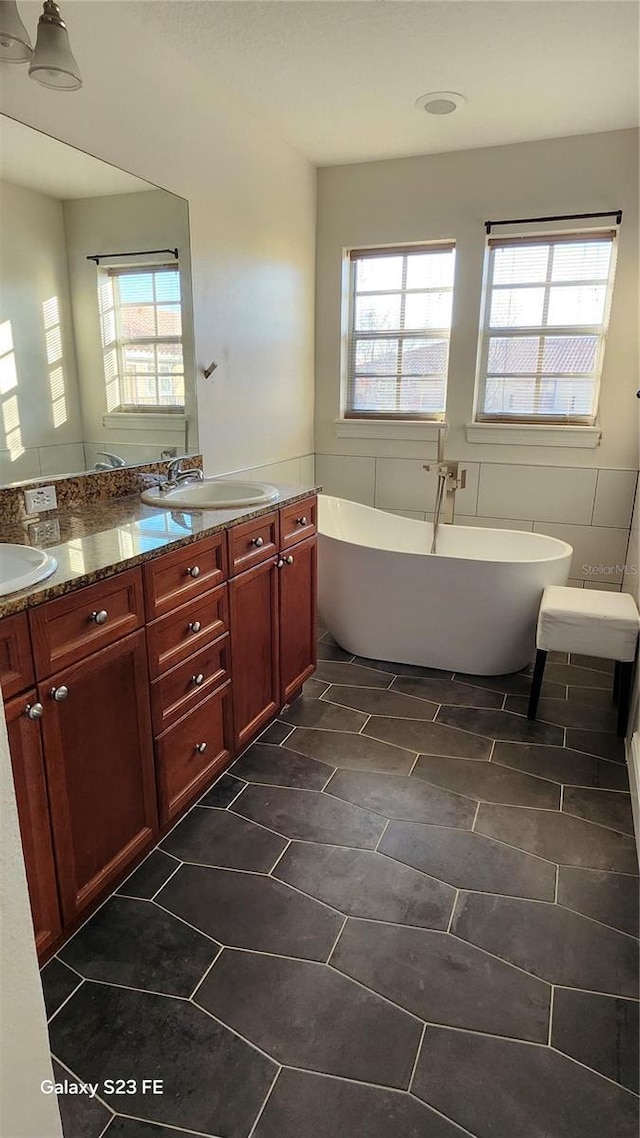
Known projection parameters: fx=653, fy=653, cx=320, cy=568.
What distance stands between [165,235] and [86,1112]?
9.02 feet

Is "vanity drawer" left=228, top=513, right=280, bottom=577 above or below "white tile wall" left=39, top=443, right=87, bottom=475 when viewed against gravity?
below

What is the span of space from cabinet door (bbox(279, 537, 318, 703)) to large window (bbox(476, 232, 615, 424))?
6.05 feet

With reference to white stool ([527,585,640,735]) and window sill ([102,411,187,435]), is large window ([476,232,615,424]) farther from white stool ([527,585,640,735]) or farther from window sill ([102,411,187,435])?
window sill ([102,411,187,435])

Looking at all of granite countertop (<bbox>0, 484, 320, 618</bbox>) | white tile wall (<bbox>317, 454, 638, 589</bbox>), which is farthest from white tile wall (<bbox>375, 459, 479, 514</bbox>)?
granite countertop (<bbox>0, 484, 320, 618</bbox>)

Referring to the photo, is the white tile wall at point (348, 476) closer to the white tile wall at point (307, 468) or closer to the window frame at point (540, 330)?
the white tile wall at point (307, 468)

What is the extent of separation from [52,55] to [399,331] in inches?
105

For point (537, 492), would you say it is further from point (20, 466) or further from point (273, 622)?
point (20, 466)

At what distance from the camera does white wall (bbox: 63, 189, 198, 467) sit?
2.23 m

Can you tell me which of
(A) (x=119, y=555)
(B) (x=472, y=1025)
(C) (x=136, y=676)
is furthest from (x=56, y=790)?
(B) (x=472, y=1025)

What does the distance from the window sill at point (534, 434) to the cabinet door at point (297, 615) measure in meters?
1.64

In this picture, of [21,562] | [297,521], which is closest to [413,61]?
[297,521]

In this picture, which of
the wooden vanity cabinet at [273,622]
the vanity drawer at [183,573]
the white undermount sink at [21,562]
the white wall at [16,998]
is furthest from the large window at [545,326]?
the white wall at [16,998]

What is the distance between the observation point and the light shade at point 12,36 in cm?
162

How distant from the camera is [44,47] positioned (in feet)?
5.40
